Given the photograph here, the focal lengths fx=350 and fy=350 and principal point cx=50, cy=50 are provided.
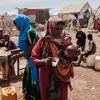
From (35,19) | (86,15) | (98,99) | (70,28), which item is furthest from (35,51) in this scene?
(86,15)

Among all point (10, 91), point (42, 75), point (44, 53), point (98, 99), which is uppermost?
point (44, 53)

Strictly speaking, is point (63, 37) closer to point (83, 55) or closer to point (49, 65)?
point (49, 65)

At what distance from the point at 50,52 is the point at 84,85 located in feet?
15.9

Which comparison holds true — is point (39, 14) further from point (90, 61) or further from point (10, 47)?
point (10, 47)

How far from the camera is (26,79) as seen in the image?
498cm

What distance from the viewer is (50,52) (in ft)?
13.9

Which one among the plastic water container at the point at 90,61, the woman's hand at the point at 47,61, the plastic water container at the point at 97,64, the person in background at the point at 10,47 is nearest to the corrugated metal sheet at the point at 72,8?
the plastic water container at the point at 90,61

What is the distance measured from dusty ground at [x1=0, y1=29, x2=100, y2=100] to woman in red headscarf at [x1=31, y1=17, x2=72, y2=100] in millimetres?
3256

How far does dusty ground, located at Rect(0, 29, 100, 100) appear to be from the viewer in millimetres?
7738

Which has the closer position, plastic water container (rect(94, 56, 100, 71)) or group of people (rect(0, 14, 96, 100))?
group of people (rect(0, 14, 96, 100))

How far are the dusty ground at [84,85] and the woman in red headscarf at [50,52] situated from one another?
10.7 feet

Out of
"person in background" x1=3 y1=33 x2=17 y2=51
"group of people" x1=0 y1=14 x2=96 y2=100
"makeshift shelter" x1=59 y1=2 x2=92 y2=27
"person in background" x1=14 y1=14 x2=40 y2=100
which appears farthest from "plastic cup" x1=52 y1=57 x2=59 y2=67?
"makeshift shelter" x1=59 y1=2 x2=92 y2=27

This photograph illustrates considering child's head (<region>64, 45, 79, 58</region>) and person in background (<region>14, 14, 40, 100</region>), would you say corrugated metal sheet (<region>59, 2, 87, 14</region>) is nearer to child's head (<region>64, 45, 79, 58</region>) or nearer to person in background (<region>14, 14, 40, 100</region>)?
person in background (<region>14, 14, 40, 100</region>)

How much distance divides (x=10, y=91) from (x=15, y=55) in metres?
0.54
